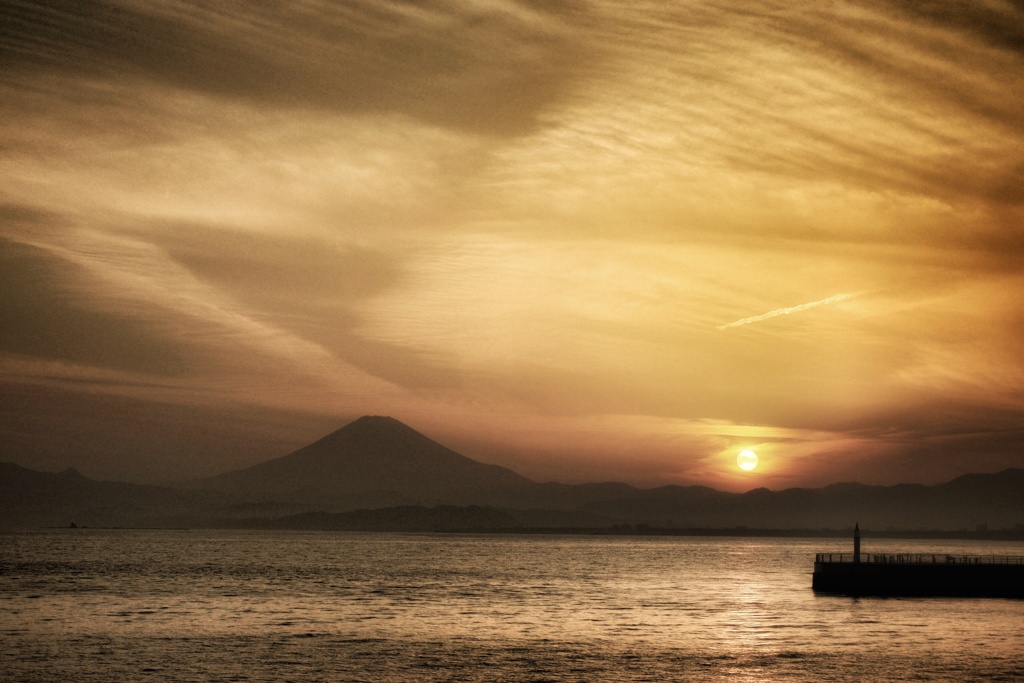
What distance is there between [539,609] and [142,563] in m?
104

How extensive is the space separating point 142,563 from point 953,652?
13950 centimetres

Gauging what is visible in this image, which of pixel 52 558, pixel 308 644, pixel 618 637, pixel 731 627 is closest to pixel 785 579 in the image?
pixel 731 627

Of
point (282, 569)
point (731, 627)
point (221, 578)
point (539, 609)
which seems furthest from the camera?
point (282, 569)

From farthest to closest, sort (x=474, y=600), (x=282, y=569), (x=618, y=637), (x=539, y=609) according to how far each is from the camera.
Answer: (x=282, y=569) < (x=474, y=600) < (x=539, y=609) < (x=618, y=637)

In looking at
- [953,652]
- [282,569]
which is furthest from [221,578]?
[953,652]

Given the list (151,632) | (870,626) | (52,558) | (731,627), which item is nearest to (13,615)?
(151,632)

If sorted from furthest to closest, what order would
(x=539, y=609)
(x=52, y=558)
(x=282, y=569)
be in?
(x=52, y=558), (x=282, y=569), (x=539, y=609)

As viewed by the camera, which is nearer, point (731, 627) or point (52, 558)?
point (731, 627)

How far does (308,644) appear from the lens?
59.7 metres

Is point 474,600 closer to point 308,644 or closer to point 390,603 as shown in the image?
point 390,603

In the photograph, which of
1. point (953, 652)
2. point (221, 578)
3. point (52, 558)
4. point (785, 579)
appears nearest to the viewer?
point (953, 652)

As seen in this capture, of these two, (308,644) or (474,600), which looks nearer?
(308,644)

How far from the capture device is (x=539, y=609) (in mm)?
84562

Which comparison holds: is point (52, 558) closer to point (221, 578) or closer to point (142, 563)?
point (142, 563)
